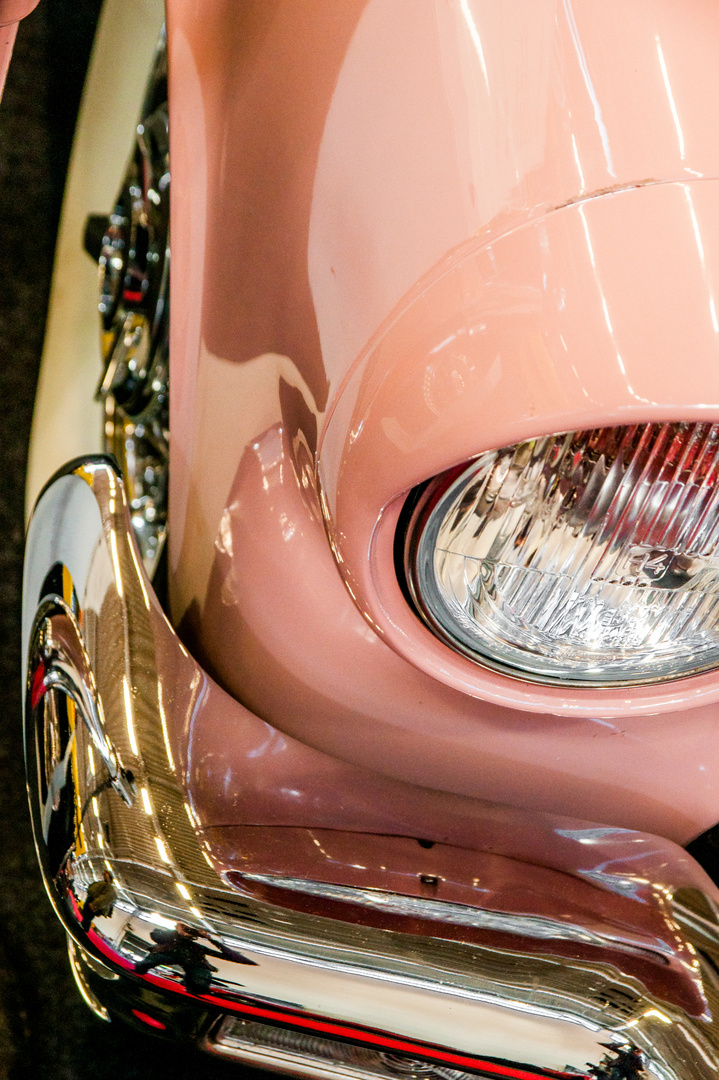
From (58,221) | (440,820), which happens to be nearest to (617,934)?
(440,820)

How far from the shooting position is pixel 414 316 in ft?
1.61

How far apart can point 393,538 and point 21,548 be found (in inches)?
31.8

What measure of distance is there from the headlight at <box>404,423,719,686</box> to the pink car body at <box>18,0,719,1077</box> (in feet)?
0.06

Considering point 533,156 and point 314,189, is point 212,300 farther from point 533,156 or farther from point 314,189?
point 533,156

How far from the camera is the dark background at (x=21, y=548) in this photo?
39.5 inches

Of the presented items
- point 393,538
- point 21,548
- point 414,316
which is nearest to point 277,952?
point 393,538

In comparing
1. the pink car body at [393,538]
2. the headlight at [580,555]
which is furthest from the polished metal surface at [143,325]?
the headlight at [580,555]

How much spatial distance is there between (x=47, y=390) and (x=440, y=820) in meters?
0.84

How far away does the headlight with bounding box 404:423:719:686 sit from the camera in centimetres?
50

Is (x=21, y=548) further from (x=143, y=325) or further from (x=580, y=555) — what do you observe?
(x=580, y=555)

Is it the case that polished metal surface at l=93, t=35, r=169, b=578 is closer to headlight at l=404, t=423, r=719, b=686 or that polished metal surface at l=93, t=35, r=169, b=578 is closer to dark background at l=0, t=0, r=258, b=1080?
dark background at l=0, t=0, r=258, b=1080

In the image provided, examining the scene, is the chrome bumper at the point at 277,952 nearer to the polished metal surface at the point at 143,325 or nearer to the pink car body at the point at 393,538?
the pink car body at the point at 393,538

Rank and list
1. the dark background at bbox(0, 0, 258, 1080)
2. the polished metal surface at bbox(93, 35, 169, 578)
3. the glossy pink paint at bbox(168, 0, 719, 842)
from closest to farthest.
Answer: the glossy pink paint at bbox(168, 0, 719, 842) → the dark background at bbox(0, 0, 258, 1080) → the polished metal surface at bbox(93, 35, 169, 578)

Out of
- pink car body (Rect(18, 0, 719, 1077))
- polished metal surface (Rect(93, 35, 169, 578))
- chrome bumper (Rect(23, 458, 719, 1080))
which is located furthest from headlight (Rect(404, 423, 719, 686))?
polished metal surface (Rect(93, 35, 169, 578))
